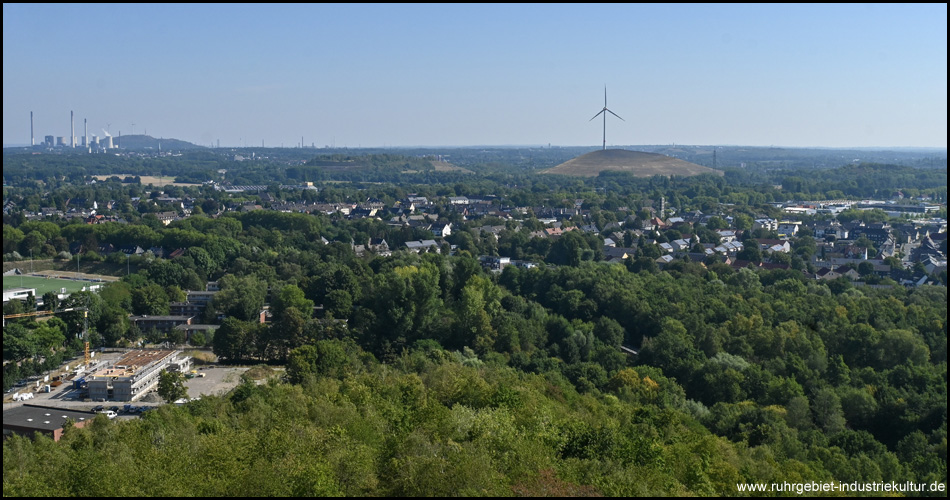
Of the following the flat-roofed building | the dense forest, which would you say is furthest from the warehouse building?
the dense forest

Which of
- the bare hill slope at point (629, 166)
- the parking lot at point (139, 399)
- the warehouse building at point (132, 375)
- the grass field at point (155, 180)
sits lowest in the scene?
the parking lot at point (139, 399)

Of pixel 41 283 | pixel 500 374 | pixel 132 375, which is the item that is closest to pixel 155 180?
pixel 41 283

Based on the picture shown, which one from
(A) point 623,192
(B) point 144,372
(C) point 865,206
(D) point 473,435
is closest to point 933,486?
(D) point 473,435

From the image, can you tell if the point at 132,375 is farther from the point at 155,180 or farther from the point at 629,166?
the point at 155,180

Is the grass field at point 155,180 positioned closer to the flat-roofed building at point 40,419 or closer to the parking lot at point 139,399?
the parking lot at point 139,399

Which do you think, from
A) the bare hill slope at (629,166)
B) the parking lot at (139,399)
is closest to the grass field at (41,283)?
the parking lot at (139,399)

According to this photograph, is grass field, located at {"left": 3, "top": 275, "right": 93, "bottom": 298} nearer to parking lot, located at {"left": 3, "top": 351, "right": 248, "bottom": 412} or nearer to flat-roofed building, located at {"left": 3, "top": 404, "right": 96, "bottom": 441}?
parking lot, located at {"left": 3, "top": 351, "right": 248, "bottom": 412}
